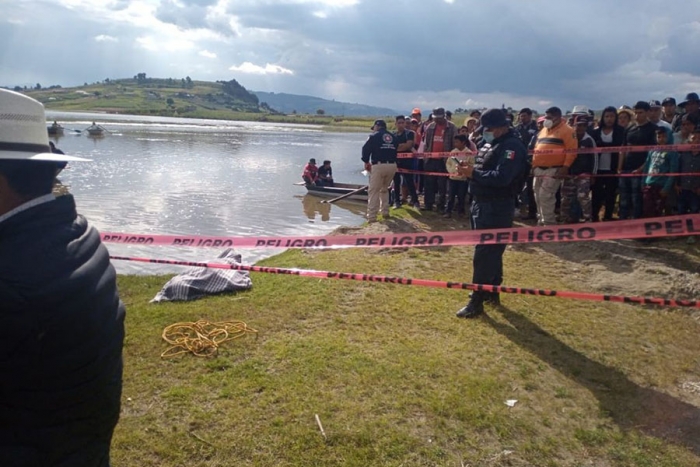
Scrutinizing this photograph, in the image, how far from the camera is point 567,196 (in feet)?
29.4

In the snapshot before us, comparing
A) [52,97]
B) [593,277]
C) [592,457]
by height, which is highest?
[52,97]

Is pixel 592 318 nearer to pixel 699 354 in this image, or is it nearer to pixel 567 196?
pixel 699 354

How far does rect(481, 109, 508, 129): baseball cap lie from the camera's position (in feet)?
16.5

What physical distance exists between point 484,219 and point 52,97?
175 m

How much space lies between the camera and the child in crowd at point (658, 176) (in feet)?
25.7

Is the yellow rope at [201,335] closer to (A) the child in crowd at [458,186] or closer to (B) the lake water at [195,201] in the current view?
(B) the lake water at [195,201]

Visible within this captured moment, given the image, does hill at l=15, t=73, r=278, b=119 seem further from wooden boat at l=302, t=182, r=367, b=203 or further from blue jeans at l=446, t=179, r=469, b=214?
blue jeans at l=446, t=179, r=469, b=214

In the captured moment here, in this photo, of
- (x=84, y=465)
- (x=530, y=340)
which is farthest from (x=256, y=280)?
(x=84, y=465)

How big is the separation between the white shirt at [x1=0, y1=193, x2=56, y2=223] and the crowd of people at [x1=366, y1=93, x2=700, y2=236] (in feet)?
21.2

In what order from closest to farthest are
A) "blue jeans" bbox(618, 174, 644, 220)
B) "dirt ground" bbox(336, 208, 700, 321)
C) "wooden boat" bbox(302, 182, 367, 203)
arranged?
1. "dirt ground" bbox(336, 208, 700, 321)
2. "blue jeans" bbox(618, 174, 644, 220)
3. "wooden boat" bbox(302, 182, 367, 203)

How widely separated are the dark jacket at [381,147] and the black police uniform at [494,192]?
471 cm

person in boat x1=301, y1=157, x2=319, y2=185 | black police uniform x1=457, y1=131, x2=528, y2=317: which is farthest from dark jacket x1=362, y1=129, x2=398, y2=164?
person in boat x1=301, y1=157, x2=319, y2=185

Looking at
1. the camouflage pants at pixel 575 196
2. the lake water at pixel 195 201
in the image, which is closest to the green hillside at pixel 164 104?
the lake water at pixel 195 201

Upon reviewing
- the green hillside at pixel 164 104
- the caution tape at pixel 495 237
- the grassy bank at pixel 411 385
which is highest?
the green hillside at pixel 164 104
